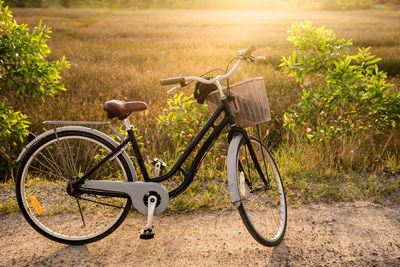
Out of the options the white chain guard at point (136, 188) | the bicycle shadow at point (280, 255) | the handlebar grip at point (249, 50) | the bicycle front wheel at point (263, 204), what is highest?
the handlebar grip at point (249, 50)

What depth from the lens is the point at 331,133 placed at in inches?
175

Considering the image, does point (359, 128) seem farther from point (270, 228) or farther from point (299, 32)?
point (270, 228)

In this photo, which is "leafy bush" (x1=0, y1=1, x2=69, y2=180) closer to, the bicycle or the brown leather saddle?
the bicycle

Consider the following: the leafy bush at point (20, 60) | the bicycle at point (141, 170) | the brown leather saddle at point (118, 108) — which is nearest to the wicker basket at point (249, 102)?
the bicycle at point (141, 170)

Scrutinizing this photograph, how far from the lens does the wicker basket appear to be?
257cm

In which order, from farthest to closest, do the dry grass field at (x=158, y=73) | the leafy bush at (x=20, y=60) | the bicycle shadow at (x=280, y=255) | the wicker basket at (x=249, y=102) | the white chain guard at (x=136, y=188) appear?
the dry grass field at (x=158, y=73) < the leafy bush at (x=20, y=60) < the white chain guard at (x=136, y=188) < the bicycle shadow at (x=280, y=255) < the wicker basket at (x=249, y=102)

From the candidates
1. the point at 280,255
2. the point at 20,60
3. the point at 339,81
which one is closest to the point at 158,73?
the point at 20,60

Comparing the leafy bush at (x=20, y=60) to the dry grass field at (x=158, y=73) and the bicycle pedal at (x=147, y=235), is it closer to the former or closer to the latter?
the dry grass field at (x=158, y=73)

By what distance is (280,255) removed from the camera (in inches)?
109

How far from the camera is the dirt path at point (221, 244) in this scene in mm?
2725

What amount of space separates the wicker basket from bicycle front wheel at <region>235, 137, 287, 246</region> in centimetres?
21

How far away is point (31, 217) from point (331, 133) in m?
3.45

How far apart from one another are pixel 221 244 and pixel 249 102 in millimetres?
1192

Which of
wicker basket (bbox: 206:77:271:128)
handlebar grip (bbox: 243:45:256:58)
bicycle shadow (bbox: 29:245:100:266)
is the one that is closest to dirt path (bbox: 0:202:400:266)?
bicycle shadow (bbox: 29:245:100:266)
